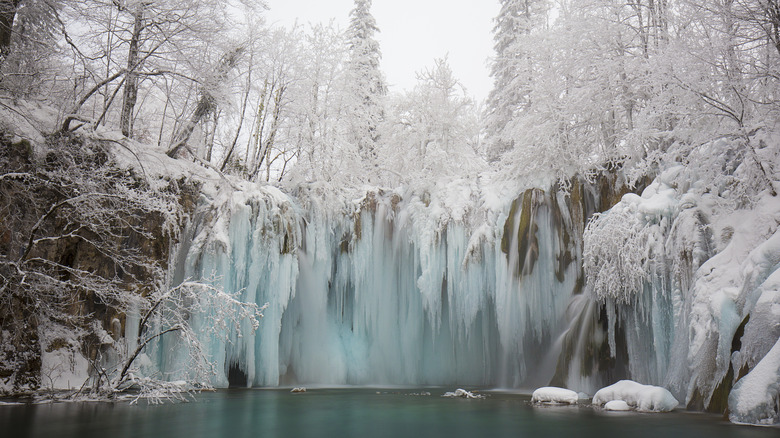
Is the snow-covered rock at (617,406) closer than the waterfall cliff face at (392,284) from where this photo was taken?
Yes

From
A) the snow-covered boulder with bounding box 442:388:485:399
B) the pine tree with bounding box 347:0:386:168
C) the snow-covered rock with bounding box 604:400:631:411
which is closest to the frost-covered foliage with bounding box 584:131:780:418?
the snow-covered rock with bounding box 604:400:631:411

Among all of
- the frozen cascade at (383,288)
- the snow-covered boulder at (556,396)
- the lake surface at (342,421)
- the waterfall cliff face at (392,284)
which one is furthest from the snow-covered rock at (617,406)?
the frozen cascade at (383,288)

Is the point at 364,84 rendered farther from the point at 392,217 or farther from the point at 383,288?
the point at 383,288

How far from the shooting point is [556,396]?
8938 mm

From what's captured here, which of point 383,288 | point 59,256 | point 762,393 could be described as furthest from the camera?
point 383,288

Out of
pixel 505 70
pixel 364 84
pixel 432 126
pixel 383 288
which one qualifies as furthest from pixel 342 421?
pixel 505 70

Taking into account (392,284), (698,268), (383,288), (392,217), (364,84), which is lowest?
(698,268)

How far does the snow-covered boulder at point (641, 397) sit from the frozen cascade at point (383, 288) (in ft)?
12.1

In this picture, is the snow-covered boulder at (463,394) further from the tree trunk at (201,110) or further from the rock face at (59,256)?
the tree trunk at (201,110)

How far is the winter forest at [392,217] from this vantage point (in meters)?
7.74

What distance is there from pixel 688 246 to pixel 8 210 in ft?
37.1

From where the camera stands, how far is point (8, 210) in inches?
349

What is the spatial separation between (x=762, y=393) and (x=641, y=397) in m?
2.57

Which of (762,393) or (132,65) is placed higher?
(132,65)
